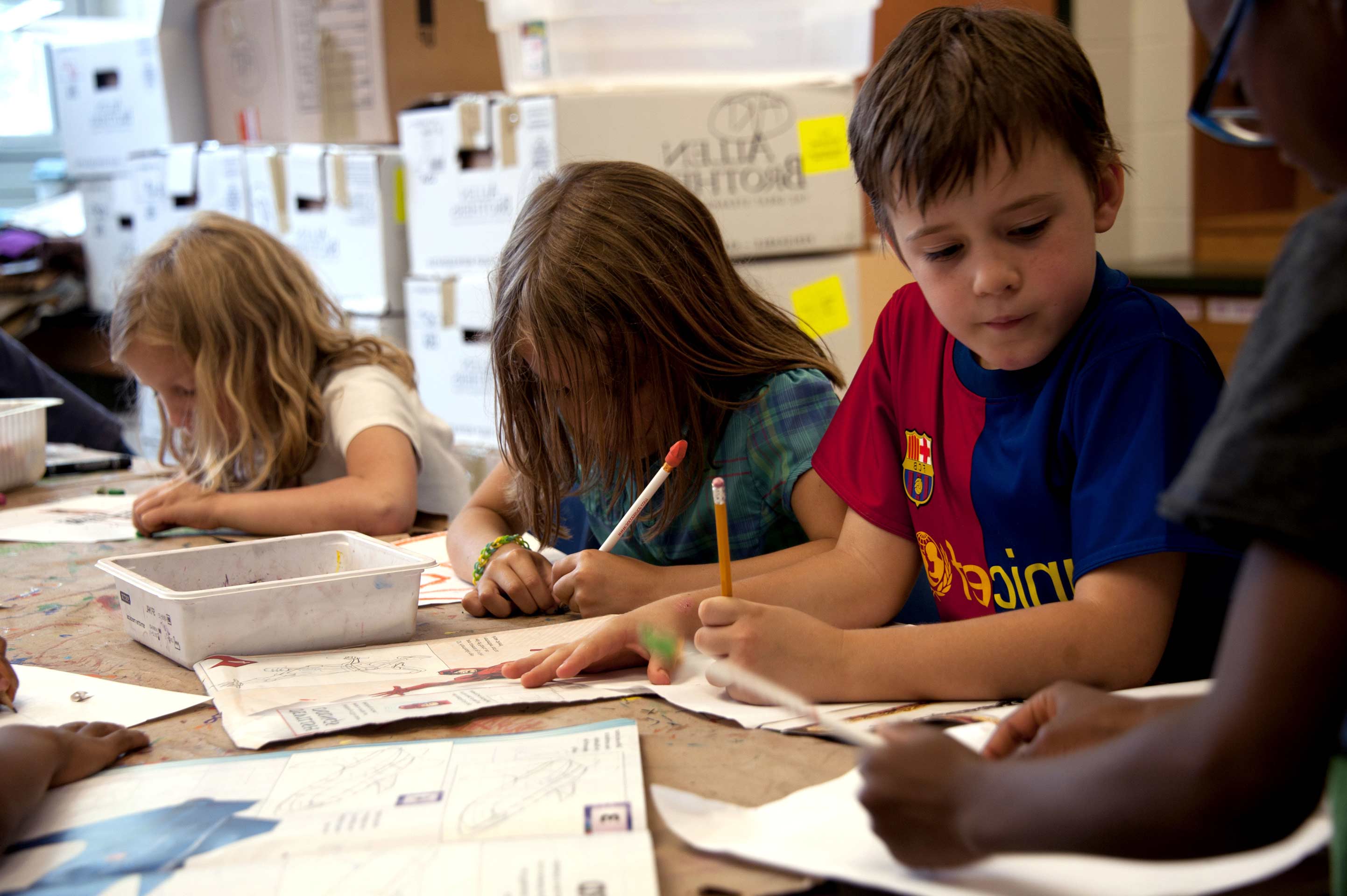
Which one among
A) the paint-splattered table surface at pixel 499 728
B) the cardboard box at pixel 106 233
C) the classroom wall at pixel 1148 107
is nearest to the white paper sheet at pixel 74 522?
the paint-splattered table surface at pixel 499 728

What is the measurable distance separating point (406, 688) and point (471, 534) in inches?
17.7

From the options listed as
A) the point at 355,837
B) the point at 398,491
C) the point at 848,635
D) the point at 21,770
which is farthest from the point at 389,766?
the point at 398,491

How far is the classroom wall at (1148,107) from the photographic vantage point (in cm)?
341

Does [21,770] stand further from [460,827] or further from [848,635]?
[848,635]

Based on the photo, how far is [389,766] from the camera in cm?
69

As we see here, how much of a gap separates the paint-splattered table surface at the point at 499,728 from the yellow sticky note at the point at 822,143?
1.27 m

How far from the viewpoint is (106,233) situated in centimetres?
319

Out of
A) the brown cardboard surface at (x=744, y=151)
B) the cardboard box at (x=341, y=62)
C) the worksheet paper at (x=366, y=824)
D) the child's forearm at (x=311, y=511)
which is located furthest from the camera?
the cardboard box at (x=341, y=62)

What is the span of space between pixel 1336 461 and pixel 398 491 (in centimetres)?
125

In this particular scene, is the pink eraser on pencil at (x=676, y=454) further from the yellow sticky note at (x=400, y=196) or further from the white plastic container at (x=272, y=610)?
the yellow sticky note at (x=400, y=196)

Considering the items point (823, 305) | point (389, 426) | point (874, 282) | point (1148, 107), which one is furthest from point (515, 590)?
point (1148, 107)

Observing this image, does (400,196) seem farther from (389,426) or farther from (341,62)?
(389,426)

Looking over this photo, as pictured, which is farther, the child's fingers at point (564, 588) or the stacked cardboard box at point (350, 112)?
the stacked cardboard box at point (350, 112)

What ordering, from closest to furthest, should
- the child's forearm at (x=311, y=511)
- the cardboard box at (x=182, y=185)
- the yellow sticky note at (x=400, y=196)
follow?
the child's forearm at (x=311, y=511) → the yellow sticky note at (x=400, y=196) → the cardboard box at (x=182, y=185)
